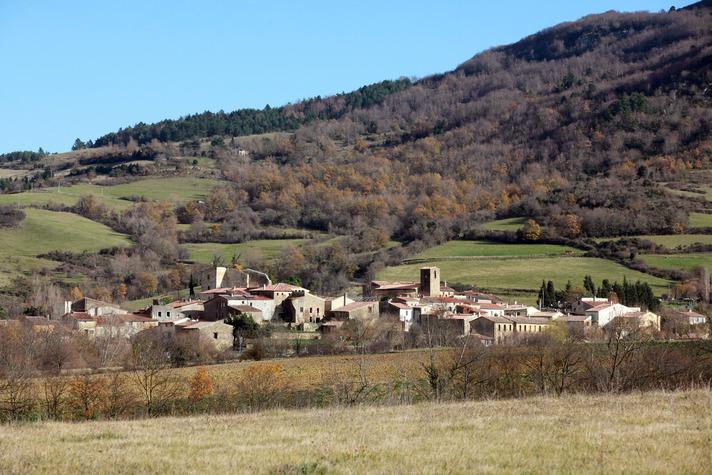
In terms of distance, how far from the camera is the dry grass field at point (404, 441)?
15.2 meters

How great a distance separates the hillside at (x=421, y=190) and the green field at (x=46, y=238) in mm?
2428

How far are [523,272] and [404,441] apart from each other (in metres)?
71.5

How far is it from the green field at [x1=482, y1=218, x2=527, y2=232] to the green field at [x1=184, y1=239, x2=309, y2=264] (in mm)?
21150

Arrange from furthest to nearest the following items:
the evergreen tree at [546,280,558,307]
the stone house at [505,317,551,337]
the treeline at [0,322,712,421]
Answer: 1. the evergreen tree at [546,280,558,307]
2. the stone house at [505,317,551,337]
3. the treeline at [0,322,712,421]

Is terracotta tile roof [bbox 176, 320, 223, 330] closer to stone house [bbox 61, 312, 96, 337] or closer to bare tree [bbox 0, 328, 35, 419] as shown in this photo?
stone house [bbox 61, 312, 96, 337]

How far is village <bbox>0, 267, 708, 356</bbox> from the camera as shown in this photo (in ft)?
203

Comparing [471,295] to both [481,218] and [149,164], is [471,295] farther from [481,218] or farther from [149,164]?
[149,164]

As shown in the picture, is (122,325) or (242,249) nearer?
(122,325)

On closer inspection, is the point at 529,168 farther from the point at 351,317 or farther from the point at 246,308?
the point at 246,308

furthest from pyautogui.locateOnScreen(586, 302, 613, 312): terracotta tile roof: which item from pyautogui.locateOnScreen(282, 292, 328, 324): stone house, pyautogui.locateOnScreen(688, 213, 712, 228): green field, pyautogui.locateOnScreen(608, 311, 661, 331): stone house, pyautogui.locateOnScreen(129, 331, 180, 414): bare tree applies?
pyautogui.locateOnScreen(688, 213, 712, 228): green field

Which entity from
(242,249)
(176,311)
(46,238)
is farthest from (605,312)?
(46,238)

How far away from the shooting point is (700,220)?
9700 centimetres

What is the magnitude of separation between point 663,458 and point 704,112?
144106 millimetres

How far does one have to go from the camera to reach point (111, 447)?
17812 mm
